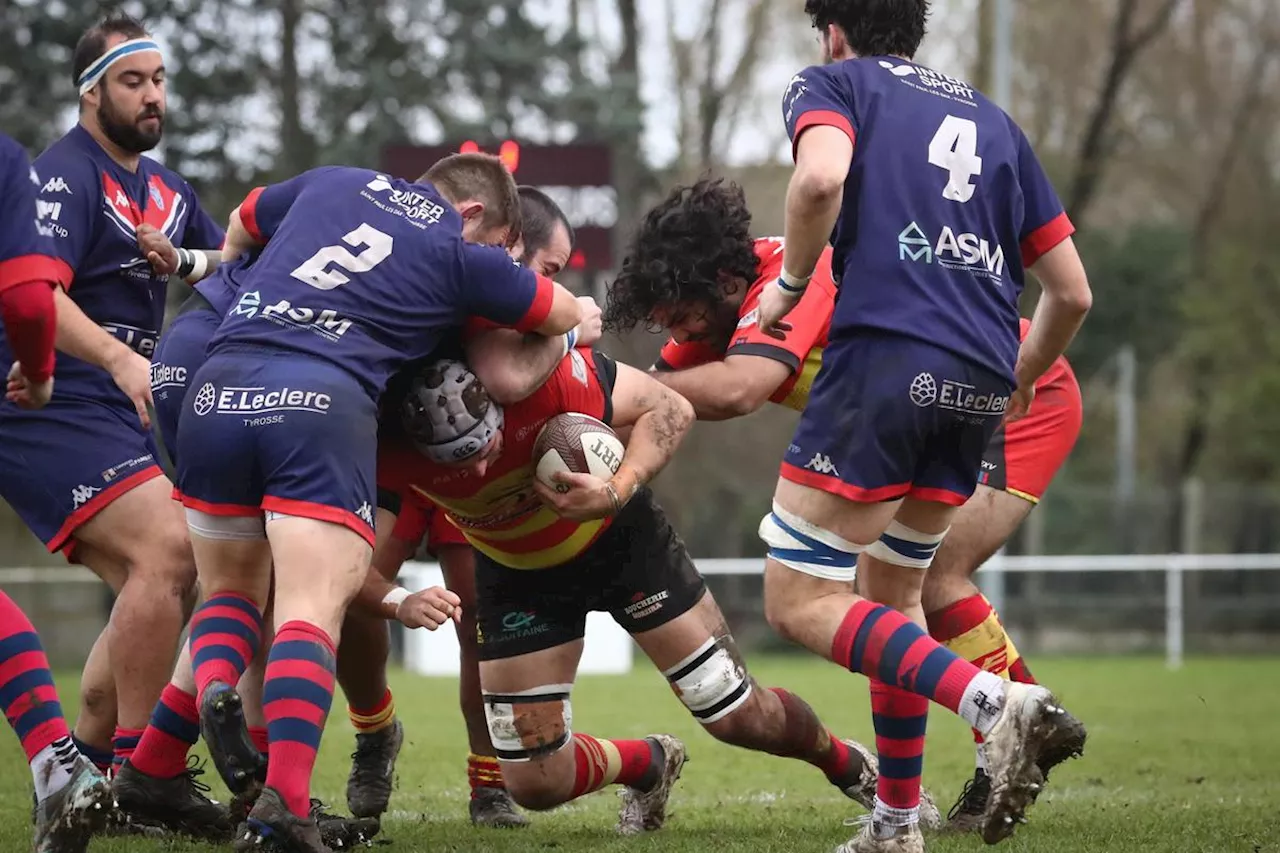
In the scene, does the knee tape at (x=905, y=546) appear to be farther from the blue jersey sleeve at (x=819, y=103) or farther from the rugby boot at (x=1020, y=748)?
the blue jersey sleeve at (x=819, y=103)

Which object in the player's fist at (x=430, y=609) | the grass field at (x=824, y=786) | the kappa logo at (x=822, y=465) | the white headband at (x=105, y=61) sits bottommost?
the grass field at (x=824, y=786)

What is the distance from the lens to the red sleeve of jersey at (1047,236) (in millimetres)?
4719

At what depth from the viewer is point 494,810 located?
231 inches

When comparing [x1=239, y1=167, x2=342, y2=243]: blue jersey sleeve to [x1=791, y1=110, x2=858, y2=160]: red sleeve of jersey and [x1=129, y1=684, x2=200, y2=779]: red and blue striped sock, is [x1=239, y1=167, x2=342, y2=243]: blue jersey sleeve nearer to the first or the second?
[x1=129, y1=684, x2=200, y2=779]: red and blue striped sock

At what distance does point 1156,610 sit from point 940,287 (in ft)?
59.5

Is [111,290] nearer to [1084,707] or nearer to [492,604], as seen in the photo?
[492,604]

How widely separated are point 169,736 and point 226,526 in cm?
75

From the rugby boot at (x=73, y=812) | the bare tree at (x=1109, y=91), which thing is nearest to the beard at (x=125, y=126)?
the rugby boot at (x=73, y=812)

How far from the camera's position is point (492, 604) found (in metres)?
5.37

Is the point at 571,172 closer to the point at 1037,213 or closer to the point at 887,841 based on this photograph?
the point at 1037,213

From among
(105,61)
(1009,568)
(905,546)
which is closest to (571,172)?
(1009,568)

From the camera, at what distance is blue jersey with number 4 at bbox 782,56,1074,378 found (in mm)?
4465

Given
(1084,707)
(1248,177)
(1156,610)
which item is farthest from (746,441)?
(1084,707)

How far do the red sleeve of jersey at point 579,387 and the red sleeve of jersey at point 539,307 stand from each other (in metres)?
0.35
